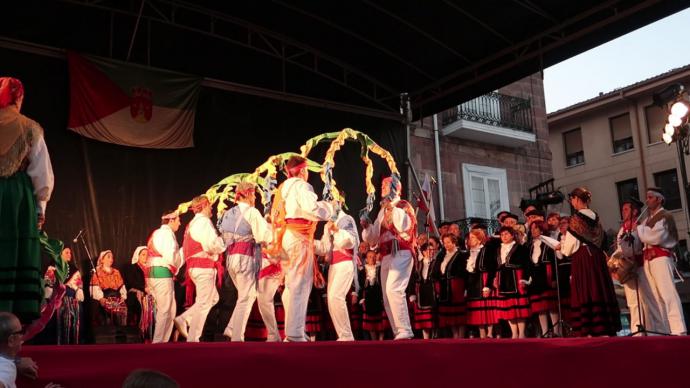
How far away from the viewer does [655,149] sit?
79.5 ft

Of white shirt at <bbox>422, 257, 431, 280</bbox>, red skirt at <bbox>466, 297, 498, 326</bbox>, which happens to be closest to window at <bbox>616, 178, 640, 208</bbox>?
white shirt at <bbox>422, 257, 431, 280</bbox>

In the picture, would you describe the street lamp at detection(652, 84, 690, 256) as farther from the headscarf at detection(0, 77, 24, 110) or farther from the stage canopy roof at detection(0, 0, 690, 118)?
the headscarf at detection(0, 77, 24, 110)

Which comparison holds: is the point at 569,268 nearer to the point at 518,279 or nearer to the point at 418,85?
the point at 518,279

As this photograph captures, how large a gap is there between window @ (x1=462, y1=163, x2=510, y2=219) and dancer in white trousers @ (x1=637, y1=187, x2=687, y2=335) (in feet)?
32.3

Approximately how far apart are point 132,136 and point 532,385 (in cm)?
768

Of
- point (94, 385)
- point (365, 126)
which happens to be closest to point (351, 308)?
point (365, 126)

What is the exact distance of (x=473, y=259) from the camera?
9.55 metres

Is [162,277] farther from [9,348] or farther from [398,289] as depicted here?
[9,348]

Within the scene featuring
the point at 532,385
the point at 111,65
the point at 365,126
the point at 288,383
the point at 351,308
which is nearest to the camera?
the point at 288,383

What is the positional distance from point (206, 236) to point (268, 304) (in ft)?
3.56

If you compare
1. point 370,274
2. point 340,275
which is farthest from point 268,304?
point 370,274

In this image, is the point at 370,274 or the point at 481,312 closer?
the point at 481,312

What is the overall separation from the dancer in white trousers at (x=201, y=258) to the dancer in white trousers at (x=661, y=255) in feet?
15.5

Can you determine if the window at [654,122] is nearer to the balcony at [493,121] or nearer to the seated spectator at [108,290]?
the balcony at [493,121]
